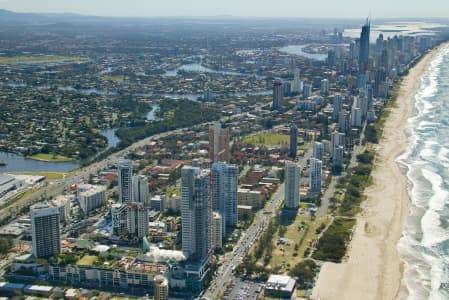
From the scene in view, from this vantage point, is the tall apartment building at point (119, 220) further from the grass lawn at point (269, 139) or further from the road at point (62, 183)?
the grass lawn at point (269, 139)

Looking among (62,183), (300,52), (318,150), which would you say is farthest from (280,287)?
(300,52)

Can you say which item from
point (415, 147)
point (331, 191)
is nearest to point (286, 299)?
point (331, 191)

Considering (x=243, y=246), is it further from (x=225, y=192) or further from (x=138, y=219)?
(x=138, y=219)

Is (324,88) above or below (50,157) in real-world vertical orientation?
above

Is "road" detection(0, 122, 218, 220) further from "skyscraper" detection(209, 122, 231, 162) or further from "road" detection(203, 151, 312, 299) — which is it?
"road" detection(203, 151, 312, 299)

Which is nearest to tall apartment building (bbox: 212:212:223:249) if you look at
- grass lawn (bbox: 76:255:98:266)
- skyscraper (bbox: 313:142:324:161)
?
grass lawn (bbox: 76:255:98:266)

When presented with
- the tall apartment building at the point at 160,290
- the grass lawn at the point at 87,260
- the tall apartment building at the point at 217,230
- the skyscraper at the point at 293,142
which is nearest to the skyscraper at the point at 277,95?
the skyscraper at the point at 293,142
